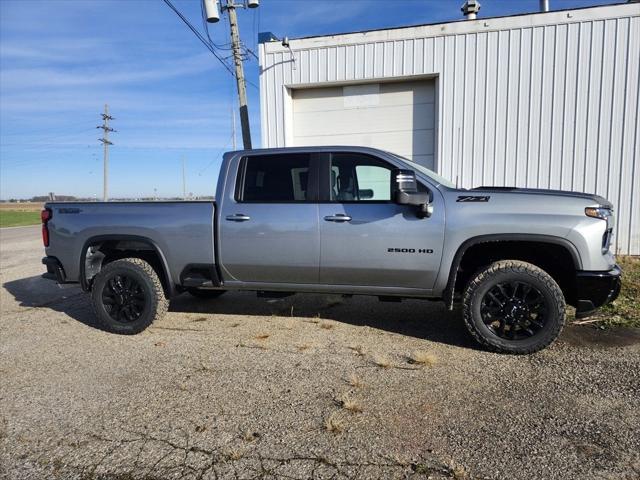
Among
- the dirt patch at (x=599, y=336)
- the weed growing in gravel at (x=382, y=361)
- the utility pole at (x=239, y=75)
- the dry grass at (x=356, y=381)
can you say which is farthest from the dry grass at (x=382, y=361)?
the utility pole at (x=239, y=75)

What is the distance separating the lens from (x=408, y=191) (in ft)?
13.2

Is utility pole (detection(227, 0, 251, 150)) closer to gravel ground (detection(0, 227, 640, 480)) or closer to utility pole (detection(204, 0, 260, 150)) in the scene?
utility pole (detection(204, 0, 260, 150))

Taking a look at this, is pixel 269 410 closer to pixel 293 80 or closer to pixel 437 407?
pixel 437 407

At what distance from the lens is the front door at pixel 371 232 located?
13.6 ft

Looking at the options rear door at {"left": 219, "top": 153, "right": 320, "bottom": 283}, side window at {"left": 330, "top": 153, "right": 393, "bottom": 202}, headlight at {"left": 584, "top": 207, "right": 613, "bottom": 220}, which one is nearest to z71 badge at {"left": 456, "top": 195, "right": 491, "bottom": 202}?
side window at {"left": 330, "top": 153, "right": 393, "bottom": 202}

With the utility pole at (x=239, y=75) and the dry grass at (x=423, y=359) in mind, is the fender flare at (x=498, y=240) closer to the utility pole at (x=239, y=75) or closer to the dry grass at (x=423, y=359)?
the dry grass at (x=423, y=359)

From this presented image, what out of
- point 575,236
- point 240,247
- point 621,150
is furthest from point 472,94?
point 240,247

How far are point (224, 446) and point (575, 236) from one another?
3226 millimetres

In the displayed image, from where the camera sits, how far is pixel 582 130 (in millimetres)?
8594

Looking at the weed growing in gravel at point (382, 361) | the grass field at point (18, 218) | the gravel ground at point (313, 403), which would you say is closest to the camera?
the gravel ground at point (313, 403)

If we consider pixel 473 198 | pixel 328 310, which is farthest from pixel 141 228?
pixel 473 198

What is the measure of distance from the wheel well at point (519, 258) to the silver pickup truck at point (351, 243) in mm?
13

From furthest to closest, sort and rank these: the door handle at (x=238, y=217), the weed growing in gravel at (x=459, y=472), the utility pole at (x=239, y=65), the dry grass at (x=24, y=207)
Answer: the dry grass at (x=24, y=207), the utility pole at (x=239, y=65), the door handle at (x=238, y=217), the weed growing in gravel at (x=459, y=472)

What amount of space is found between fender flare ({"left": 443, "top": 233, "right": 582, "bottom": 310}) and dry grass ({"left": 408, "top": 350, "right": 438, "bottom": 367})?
52 cm
